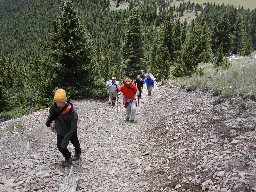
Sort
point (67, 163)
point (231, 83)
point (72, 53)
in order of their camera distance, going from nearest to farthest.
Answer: point (67, 163) → point (231, 83) → point (72, 53)

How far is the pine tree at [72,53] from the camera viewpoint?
24.9m

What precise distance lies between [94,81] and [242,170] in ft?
61.4

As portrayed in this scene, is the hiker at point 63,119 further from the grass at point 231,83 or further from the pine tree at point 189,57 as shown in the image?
the pine tree at point 189,57

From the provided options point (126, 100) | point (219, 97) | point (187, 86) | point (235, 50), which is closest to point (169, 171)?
point (219, 97)

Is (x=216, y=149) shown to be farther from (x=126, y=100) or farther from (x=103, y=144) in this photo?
(x=126, y=100)

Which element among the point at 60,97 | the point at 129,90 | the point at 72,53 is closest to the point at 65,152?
the point at 60,97

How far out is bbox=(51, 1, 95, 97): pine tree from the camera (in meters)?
24.9

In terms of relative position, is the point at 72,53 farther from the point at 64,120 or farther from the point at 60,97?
the point at 60,97

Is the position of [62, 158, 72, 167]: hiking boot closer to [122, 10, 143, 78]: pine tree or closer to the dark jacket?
the dark jacket

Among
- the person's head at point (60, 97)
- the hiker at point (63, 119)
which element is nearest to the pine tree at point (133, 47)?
the hiker at point (63, 119)

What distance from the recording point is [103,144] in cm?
1313

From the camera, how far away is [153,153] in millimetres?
12016

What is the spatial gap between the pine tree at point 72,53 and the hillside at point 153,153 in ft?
31.7

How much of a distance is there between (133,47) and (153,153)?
4362 cm
